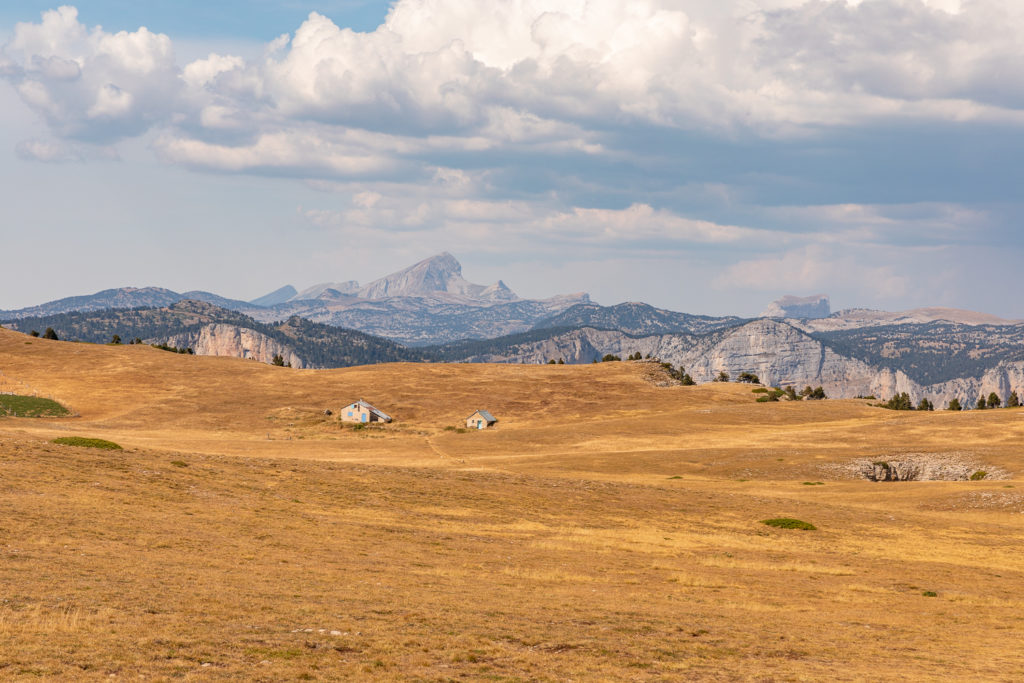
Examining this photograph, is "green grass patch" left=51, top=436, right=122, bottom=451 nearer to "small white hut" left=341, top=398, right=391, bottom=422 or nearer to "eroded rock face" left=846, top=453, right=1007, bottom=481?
"eroded rock face" left=846, top=453, right=1007, bottom=481

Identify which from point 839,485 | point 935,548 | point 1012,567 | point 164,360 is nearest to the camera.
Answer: point 1012,567

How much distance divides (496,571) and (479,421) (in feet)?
348

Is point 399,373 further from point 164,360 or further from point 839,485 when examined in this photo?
point 839,485

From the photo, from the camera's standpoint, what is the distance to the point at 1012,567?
39750 millimetres

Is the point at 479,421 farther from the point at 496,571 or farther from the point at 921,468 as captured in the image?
the point at 496,571

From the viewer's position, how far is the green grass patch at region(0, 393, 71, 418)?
11650 centimetres

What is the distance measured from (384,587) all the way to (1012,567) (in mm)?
32928

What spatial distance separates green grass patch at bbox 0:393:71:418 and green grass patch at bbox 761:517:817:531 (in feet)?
355

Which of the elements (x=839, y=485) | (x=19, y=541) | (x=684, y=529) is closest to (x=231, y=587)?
(x=19, y=541)

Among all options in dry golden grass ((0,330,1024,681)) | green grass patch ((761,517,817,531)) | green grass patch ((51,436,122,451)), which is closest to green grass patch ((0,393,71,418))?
dry golden grass ((0,330,1024,681))

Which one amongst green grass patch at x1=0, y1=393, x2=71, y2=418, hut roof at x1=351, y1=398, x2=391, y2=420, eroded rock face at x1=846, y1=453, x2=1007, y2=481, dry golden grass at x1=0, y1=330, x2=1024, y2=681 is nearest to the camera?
dry golden grass at x1=0, y1=330, x2=1024, y2=681

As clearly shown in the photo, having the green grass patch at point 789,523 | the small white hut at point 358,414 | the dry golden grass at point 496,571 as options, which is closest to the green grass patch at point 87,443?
the dry golden grass at point 496,571

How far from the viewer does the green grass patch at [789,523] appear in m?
49.4

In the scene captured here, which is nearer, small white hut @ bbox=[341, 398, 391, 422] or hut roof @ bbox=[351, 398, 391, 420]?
small white hut @ bbox=[341, 398, 391, 422]
